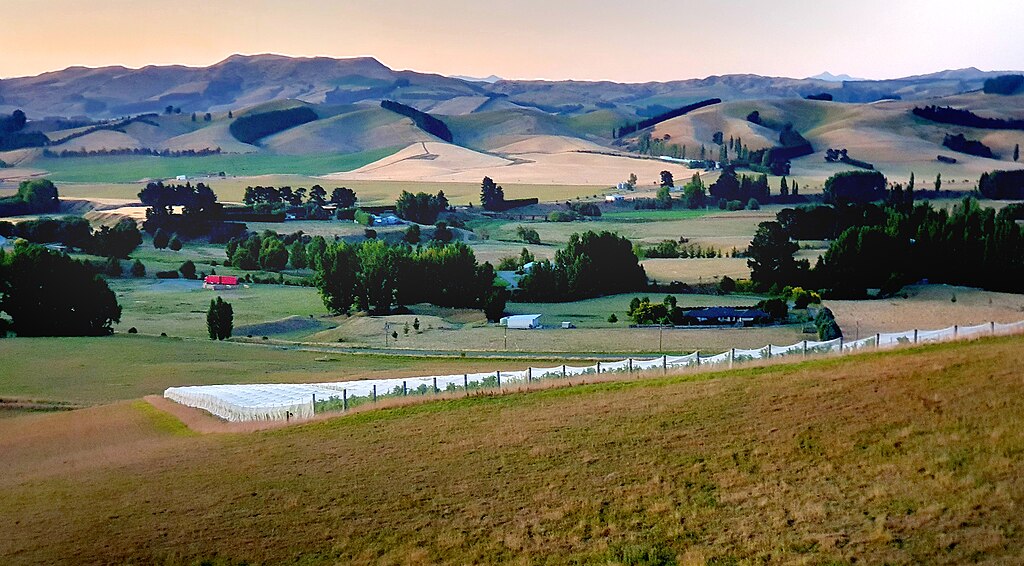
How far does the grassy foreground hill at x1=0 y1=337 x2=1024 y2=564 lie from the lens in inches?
670

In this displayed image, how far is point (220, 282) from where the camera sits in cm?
9212

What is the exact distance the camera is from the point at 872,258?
7738cm

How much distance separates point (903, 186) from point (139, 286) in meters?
106

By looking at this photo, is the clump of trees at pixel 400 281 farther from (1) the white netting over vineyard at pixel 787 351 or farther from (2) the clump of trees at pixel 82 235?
(1) the white netting over vineyard at pixel 787 351

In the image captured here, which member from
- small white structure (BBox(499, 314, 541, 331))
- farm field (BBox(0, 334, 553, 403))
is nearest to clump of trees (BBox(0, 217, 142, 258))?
farm field (BBox(0, 334, 553, 403))

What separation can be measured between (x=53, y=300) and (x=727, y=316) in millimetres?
38064

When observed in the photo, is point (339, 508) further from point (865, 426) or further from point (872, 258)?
point (872, 258)

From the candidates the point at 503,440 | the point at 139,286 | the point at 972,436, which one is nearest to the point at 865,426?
the point at 972,436

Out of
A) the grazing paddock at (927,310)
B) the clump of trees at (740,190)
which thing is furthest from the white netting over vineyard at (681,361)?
the clump of trees at (740,190)

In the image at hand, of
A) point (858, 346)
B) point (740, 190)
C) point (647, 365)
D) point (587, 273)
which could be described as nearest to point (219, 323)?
point (587, 273)

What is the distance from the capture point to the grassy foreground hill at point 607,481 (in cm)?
1702

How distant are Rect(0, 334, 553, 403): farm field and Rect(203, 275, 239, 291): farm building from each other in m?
30.4

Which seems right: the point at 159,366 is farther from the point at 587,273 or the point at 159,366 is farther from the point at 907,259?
the point at 907,259

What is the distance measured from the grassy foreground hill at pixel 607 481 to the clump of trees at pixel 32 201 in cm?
13151
